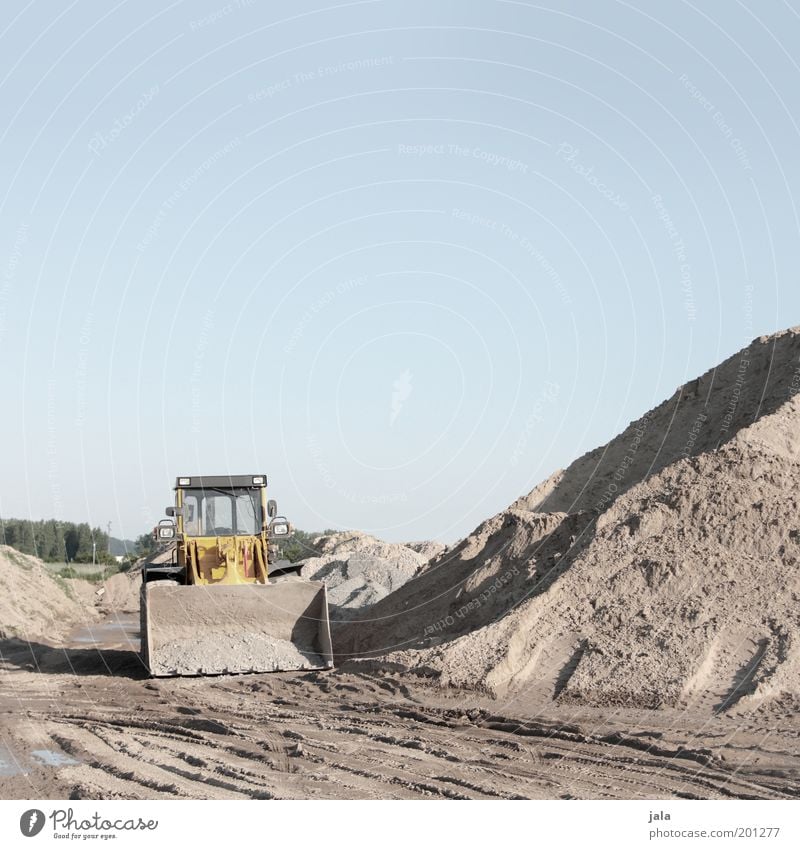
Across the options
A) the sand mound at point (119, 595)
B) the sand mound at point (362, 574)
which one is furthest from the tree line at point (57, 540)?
the sand mound at point (362, 574)

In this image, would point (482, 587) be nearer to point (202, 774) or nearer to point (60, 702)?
point (60, 702)

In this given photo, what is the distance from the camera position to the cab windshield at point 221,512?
55.0 ft

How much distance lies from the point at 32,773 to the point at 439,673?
6.07m

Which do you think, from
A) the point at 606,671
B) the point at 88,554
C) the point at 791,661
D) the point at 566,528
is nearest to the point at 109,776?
the point at 606,671

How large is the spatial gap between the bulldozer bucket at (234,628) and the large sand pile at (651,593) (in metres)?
1.31

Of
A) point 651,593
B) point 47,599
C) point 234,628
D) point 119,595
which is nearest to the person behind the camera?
point 651,593

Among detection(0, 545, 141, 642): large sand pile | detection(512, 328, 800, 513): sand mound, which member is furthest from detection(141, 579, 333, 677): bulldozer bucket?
detection(0, 545, 141, 642): large sand pile

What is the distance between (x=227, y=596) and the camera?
50.5ft

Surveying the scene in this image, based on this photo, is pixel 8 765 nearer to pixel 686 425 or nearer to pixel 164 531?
pixel 164 531

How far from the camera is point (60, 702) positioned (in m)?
13.8

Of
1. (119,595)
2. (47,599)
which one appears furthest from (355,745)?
(119,595)

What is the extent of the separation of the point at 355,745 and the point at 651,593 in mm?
5403

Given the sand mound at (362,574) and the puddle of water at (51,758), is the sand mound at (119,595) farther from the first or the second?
the puddle of water at (51,758)
